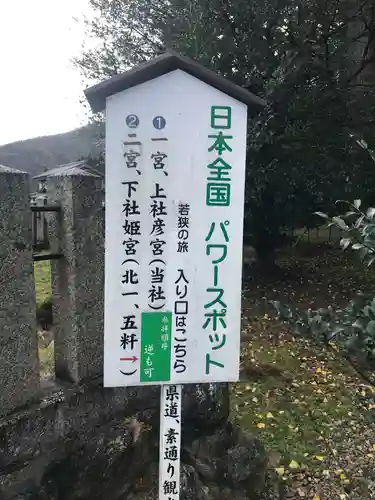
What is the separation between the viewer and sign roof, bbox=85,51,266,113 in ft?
7.05

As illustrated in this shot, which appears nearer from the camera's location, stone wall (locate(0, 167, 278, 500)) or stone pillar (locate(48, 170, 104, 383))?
stone wall (locate(0, 167, 278, 500))

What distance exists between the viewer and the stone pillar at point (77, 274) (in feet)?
8.97

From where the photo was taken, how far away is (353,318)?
2.24 m

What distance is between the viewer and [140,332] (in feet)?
7.63

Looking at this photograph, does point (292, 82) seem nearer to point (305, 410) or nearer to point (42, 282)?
point (305, 410)

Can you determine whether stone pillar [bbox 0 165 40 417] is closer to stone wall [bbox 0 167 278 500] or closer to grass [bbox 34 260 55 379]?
stone wall [bbox 0 167 278 500]

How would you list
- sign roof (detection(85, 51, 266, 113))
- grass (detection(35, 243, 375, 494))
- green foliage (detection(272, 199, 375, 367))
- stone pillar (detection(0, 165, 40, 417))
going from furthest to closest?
grass (detection(35, 243, 375, 494)) → stone pillar (detection(0, 165, 40, 417)) → sign roof (detection(85, 51, 266, 113)) → green foliage (detection(272, 199, 375, 367))

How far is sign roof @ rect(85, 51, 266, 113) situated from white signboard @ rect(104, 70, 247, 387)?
0.03m

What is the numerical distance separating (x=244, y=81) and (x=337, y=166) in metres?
2.12

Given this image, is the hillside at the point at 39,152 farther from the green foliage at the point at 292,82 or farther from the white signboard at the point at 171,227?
the white signboard at the point at 171,227

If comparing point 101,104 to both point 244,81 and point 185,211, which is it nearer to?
point 185,211

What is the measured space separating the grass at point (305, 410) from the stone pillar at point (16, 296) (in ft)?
6.87

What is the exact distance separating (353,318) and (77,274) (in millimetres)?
1642

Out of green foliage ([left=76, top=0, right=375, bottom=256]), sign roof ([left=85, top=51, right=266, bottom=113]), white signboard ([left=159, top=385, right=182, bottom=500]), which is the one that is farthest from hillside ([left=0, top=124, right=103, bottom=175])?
white signboard ([left=159, top=385, right=182, bottom=500])
